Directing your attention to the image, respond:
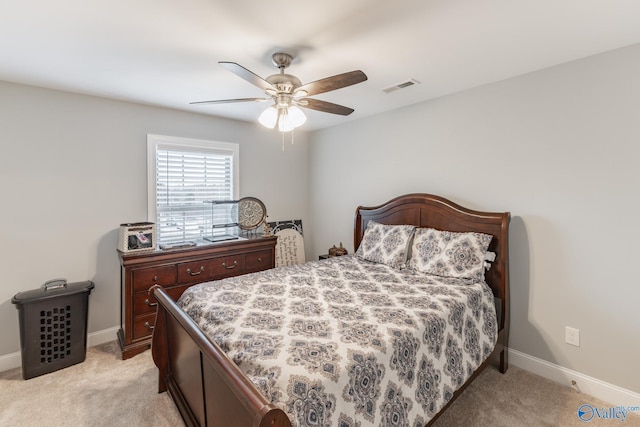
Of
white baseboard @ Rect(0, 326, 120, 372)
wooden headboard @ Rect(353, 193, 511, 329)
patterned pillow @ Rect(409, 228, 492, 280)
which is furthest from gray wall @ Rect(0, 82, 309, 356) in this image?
patterned pillow @ Rect(409, 228, 492, 280)

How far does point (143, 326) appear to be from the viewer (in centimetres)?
278

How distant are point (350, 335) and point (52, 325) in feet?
8.52

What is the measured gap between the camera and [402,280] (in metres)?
2.45

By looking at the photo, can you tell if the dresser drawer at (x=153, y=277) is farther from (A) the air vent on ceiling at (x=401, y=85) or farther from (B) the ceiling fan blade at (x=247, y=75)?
(A) the air vent on ceiling at (x=401, y=85)

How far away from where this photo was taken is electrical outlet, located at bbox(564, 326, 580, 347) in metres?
2.25

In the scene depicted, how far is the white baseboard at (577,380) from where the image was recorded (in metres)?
2.05

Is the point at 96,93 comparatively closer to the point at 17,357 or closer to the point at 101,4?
the point at 101,4

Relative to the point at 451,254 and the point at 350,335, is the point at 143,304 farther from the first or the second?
the point at 451,254

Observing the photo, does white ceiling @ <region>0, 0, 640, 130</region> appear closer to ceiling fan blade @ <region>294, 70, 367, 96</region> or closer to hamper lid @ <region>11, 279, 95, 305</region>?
ceiling fan blade @ <region>294, 70, 367, 96</region>

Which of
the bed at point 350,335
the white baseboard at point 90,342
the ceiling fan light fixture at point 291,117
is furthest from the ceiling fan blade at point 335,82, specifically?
the white baseboard at point 90,342

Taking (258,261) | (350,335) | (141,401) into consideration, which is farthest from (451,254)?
(141,401)

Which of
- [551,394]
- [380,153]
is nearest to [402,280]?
[551,394]

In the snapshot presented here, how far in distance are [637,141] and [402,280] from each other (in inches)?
71.8

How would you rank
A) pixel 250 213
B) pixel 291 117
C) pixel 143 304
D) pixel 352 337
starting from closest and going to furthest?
pixel 352 337, pixel 291 117, pixel 143 304, pixel 250 213
